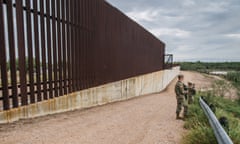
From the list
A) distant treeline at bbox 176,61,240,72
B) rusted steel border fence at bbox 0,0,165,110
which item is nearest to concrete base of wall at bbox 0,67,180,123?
rusted steel border fence at bbox 0,0,165,110

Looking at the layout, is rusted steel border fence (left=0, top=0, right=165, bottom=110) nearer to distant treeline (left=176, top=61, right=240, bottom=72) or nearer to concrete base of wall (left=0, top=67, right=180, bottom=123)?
concrete base of wall (left=0, top=67, right=180, bottom=123)

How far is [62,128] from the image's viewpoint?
4902mm

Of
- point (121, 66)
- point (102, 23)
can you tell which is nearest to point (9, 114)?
point (102, 23)

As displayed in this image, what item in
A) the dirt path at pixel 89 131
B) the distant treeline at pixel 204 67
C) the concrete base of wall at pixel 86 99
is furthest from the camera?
the distant treeline at pixel 204 67

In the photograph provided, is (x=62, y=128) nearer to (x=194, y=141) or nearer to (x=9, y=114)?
(x=9, y=114)

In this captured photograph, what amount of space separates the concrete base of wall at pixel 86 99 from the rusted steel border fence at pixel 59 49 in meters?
0.19

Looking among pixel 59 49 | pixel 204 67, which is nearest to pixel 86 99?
pixel 59 49

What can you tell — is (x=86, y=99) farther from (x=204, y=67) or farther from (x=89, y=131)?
(x=204, y=67)

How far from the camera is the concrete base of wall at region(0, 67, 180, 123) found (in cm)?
499

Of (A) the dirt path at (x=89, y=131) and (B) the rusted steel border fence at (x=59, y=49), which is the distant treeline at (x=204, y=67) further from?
(A) the dirt path at (x=89, y=131)

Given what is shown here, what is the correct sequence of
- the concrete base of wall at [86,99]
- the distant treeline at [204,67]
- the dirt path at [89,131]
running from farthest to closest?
the distant treeline at [204,67] < the concrete base of wall at [86,99] < the dirt path at [89,131]

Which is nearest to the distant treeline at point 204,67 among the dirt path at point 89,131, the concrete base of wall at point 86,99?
the concrete base of wall at point 86,99

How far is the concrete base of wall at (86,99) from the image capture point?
16.4ft

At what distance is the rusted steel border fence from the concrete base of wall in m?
0.19
